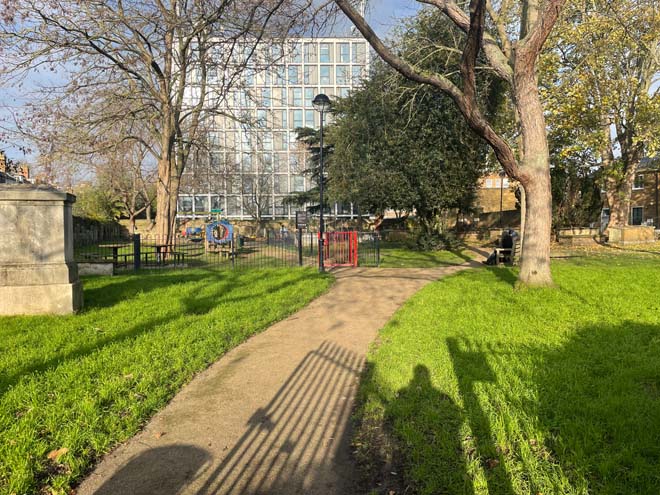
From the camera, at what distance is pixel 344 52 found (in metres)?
59.8

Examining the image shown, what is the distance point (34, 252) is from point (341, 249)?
421 inches

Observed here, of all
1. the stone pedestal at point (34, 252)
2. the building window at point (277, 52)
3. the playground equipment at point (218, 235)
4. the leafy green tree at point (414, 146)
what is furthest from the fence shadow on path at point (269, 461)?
the playground equipment at point (218, 235)

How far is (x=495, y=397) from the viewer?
12.3 feet

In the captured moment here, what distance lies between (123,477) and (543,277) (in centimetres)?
772

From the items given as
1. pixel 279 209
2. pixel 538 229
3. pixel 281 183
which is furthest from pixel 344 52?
pixel 538 229

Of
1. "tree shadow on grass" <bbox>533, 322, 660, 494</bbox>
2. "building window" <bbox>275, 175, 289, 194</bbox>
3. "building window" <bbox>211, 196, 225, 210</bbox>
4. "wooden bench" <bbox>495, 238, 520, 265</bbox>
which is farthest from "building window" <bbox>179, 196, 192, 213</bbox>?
"tree shadow on grass" <bbox>533, 322, 660, 494</bbox>

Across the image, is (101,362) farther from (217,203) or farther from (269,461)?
(217,203)

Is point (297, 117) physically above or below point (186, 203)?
above

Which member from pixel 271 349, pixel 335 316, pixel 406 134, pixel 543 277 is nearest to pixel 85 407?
pixel 271 349

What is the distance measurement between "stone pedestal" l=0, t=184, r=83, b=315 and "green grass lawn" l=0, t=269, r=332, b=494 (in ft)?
1.29

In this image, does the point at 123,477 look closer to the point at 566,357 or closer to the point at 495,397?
the point at 495,397

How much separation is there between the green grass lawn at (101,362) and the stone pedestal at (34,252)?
1.29 ft

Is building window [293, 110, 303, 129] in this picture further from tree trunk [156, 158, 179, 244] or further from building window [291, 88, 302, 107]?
tree trunk [156, 158, 179, 244]

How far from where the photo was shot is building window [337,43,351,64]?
195 ft
